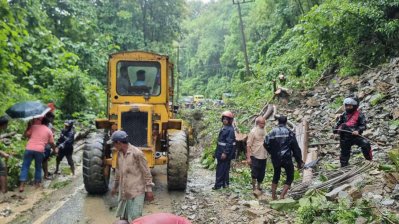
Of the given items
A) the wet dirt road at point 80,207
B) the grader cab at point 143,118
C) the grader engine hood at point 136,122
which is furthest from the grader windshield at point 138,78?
the wet dirt road at point 80,207

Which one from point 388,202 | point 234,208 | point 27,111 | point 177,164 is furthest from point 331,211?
point 27,111

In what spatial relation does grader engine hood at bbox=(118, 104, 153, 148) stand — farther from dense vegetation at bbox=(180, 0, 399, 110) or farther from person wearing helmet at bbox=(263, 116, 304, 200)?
dense vegetation at bbox=(180, 0, 399, 110)

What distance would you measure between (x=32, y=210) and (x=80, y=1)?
1672cm

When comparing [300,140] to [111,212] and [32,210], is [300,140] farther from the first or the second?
[32,210]

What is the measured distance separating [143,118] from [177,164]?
Answer: 1.13 m

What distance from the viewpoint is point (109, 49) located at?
22.9m

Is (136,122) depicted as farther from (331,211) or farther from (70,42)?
(70,42)

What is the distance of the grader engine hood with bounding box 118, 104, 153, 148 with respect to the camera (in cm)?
829

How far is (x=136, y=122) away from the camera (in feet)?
27.5

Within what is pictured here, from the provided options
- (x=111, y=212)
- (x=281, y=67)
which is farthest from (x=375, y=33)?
(x=111, y=212)

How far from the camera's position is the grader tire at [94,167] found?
26.1ft

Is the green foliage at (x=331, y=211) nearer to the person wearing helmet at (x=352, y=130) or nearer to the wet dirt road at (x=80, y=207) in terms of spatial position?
the person wearing helmet at (x=352, y=130)

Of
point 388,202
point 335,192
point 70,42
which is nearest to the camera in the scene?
point 388,202

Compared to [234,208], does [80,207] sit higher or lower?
lower
